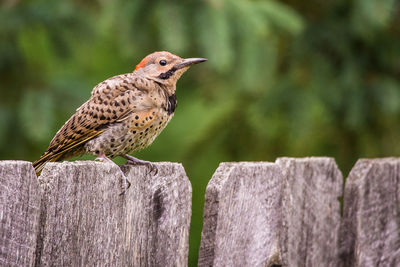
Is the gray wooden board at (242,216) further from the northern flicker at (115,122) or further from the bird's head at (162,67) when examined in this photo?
the bird's head at (162,67)

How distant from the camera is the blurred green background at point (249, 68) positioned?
436cm

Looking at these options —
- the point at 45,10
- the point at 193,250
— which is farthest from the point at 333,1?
the point at 193,250

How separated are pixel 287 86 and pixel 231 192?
264 centimetres

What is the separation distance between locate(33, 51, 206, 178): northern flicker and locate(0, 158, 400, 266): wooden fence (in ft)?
3.09

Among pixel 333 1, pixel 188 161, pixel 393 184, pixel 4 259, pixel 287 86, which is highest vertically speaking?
pixel 333 1

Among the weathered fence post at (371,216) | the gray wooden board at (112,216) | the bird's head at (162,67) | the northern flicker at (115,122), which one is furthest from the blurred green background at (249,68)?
the gray wooden board at (112,216)

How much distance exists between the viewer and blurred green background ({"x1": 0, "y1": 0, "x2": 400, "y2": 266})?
4363 millimetres

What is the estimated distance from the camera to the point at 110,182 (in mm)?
2121

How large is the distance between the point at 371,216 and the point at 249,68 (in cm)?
194

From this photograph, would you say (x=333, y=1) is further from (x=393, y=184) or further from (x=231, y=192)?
(x=231, y=192)

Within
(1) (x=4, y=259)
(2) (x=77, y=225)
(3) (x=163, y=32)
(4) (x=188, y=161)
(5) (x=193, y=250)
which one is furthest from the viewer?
(5) (x=193, y=250)

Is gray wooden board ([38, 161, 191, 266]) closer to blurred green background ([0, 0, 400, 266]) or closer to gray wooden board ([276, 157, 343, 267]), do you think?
gray wooden board ([276, 157, 343, 267])

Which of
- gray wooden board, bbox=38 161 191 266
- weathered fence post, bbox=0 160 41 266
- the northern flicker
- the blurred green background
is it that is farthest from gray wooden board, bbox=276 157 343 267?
the blurred green background

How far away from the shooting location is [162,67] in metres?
3.79
